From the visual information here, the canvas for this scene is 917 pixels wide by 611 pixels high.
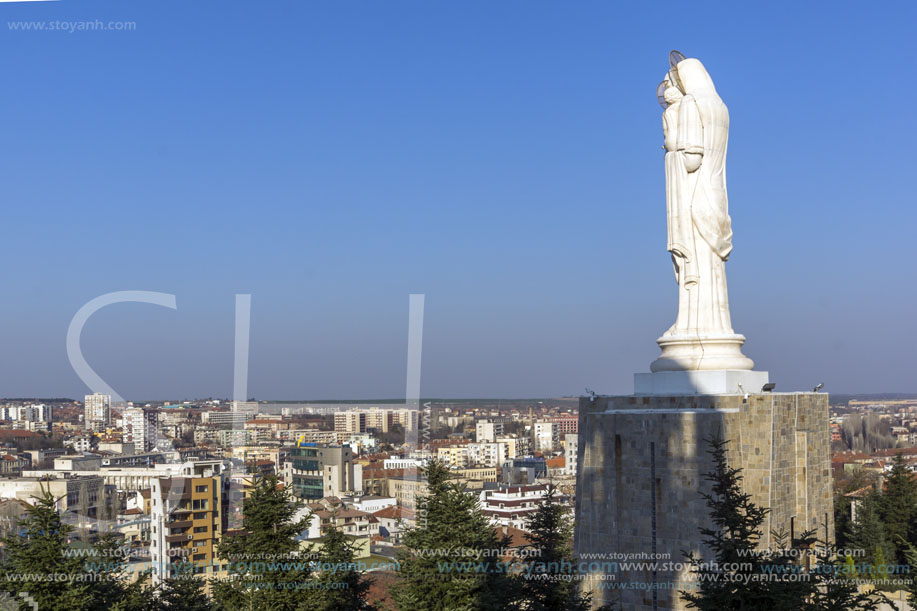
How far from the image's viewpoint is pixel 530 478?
233 ft

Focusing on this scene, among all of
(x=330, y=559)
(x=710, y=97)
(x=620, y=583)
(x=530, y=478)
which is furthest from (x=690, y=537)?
(x=530, y=478)

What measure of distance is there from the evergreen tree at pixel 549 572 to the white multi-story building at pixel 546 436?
88.8 m

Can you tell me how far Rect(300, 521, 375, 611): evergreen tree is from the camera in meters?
10.3

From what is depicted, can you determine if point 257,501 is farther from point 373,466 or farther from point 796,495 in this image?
point 373,466

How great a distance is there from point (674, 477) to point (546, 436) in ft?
315

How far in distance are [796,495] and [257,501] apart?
6.64 m

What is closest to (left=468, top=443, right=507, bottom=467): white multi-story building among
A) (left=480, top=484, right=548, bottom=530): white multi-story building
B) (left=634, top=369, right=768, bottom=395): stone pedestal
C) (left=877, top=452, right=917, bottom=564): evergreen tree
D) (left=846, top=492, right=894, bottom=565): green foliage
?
(left=480, top=484, right=548, bottom=530): white multi-story building

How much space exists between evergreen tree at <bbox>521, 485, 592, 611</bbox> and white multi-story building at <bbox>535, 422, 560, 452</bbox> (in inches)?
3497

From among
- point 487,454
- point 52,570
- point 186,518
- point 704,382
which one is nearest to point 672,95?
point 704,382

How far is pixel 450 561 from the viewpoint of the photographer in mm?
9453

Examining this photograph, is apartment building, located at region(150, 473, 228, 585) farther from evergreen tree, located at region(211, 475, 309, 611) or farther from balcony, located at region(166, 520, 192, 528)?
evergreen tree, located at region(211, 475, 309, 611)

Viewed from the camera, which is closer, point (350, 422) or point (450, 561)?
point (450, 561)

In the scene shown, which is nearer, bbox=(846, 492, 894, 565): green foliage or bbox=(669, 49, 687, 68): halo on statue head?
bbox=(669, 49, 687, 68): halo on statue head

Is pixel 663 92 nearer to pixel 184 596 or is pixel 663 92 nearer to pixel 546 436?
pixel 184 596
